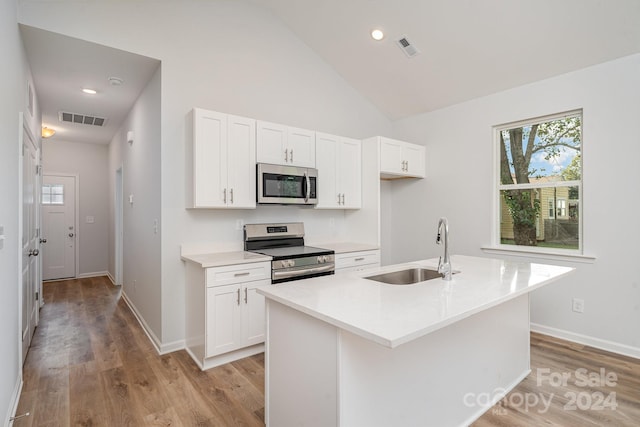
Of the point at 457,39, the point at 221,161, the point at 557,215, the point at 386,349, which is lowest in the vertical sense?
the point at 386,349

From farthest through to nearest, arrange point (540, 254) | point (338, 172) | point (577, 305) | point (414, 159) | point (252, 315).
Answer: point (414, 159)
point (338, 172)
point (540, 254)
point (577, 305)
point (252, 315)

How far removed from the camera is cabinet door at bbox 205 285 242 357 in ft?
8.85

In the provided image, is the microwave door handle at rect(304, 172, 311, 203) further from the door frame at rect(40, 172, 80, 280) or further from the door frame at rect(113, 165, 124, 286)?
the door frame at rect(40, 172, 80, 280)

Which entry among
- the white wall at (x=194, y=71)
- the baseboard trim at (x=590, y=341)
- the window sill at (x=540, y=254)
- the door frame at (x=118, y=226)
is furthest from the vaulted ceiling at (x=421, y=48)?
the baseboard trim at (x=590, y=341)

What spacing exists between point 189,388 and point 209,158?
6.10ft

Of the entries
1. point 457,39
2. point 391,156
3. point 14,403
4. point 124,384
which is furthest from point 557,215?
point 14,403

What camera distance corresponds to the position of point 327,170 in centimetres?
388

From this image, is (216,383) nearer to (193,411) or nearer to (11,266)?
(193,411)

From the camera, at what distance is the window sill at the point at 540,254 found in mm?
3234

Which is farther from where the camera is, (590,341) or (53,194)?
(53,194)

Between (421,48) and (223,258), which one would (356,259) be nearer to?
(223,258)

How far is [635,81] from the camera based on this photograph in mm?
2932

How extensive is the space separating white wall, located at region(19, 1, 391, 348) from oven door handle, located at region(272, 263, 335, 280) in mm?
693

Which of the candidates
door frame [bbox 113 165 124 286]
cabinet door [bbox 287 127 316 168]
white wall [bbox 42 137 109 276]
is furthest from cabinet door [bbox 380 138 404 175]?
white wall [bbox 42 137 109 276]
